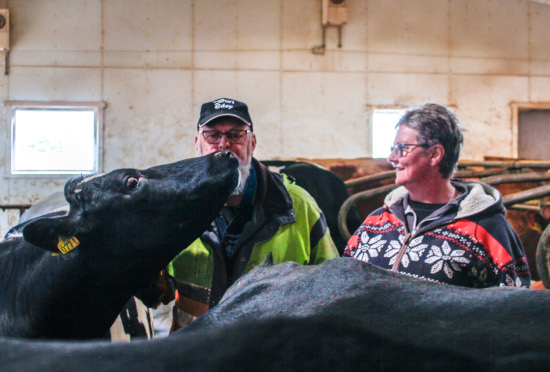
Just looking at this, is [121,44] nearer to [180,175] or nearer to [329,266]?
[180,175]

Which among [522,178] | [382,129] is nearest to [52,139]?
[382,129]

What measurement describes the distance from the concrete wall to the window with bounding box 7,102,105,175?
0.53 ft

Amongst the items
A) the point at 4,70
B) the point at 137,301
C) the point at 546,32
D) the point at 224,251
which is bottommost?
the point at 137,301

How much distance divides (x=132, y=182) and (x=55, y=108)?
6876 mm

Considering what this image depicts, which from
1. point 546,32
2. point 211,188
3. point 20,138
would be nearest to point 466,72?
point 546,32

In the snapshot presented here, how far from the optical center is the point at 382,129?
8.25 m

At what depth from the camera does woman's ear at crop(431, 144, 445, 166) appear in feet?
6.44

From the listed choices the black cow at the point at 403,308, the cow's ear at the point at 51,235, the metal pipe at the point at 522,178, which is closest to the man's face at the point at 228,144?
the cow's ear at the point at 51,235

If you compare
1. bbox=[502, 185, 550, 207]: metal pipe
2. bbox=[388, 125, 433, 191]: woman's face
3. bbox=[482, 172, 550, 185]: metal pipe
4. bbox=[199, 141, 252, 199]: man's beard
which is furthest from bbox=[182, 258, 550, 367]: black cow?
bbox=[482, 172, 550, 185]: metal pipe

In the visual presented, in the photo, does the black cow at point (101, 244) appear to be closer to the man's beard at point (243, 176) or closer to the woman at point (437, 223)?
the man's beard at point (243, 176)

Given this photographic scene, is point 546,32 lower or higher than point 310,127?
higher

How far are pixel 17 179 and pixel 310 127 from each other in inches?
178

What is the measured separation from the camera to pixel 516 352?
39cm

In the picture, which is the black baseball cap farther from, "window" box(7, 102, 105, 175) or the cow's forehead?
"window" box(7, 102, 105, 175)
